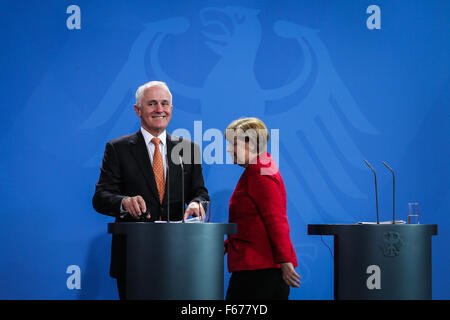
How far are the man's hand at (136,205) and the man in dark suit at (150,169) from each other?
36 cm

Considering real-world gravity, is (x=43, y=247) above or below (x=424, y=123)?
below

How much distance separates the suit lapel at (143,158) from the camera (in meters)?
2.84

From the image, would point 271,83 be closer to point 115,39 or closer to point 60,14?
point 115,39

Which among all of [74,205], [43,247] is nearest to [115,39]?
[74,205]

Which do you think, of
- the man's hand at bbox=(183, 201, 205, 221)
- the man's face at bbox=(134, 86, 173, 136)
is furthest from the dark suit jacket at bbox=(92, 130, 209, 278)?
the man's hand at bbox=(183, 201, 205, 221)

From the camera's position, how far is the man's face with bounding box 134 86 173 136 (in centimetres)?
293

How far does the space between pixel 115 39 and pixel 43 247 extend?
5.54 ft

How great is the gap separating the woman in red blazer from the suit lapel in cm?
56

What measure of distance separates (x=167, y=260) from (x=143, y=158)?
3.18 feet

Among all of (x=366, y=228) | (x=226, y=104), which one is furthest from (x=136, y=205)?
(x=226, y=104)

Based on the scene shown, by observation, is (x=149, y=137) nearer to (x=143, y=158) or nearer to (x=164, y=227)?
(x=143, y=158)

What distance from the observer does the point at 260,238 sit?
96.4 inches

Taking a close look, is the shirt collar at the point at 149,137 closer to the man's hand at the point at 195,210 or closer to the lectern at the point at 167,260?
the man's hand at the point at 195,210

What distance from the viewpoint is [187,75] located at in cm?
371
